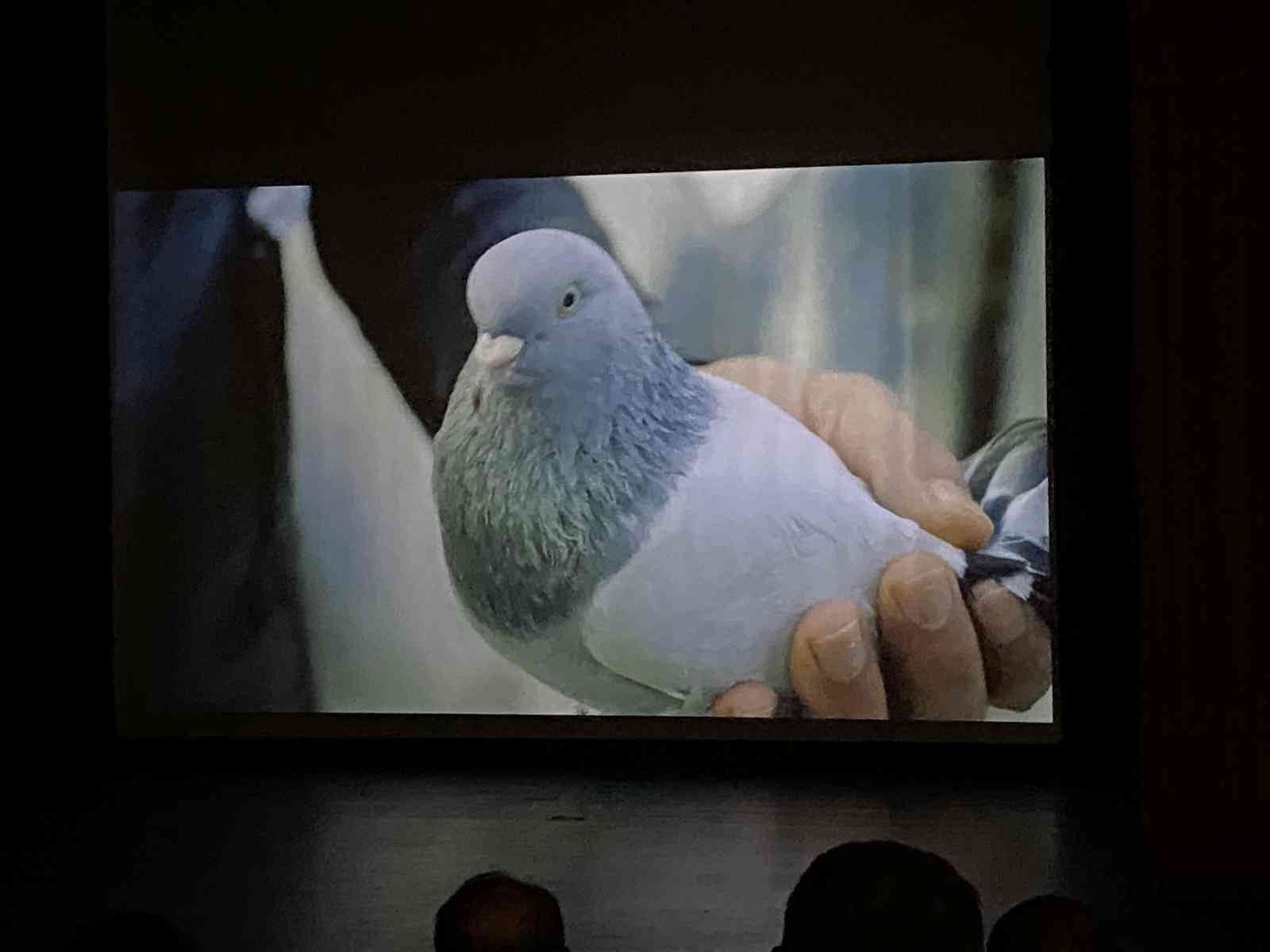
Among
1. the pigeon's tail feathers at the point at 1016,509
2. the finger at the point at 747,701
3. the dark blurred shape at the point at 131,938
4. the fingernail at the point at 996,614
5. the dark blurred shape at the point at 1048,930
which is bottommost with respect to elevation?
the finger at the point at 747,701

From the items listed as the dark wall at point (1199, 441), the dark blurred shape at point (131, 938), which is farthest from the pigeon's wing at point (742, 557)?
the dark blurred shape at point (131, 938)

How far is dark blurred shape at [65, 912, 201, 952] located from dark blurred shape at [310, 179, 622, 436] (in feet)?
8.61

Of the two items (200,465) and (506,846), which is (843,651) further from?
(200,465)

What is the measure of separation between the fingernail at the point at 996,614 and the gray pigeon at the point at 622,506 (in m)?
0.06

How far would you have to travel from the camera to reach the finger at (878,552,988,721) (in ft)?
10.3

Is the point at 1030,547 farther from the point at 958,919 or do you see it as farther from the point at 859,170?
the point at 958,919

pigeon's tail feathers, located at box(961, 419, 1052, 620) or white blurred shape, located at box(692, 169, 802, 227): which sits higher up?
white blurred shape, located at box(692, 169, 802, 227)

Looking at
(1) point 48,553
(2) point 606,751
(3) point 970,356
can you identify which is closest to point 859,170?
(3) point 970,356

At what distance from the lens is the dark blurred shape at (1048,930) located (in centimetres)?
79

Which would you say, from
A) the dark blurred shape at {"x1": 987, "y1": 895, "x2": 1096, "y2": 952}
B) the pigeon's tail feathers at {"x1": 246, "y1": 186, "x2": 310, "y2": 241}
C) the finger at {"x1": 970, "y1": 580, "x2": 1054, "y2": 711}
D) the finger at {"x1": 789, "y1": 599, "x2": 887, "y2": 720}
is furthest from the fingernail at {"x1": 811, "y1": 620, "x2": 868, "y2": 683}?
the dark blurred shape at {"x1": 987, "y1": 895, "x2": 1096, "y2": 952}

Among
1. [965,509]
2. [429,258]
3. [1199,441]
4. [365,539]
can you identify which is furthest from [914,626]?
[429,258]

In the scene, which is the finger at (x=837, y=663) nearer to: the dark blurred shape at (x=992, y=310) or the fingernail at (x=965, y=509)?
the fingernail at (x=965, y=509)

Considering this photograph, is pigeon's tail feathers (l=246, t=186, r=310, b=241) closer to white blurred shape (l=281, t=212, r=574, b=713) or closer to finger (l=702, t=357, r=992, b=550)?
white blurred shape (l=281, t=212, r=574, b=713)

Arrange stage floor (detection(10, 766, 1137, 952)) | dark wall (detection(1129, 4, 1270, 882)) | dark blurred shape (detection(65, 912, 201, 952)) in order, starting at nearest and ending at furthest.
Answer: dark blurred shape (detection(65, 912, 201, 952))
stage floor (detection(10, 766, 1137, 952))
dark wall (detection(1129, 4, 1270, 882))
